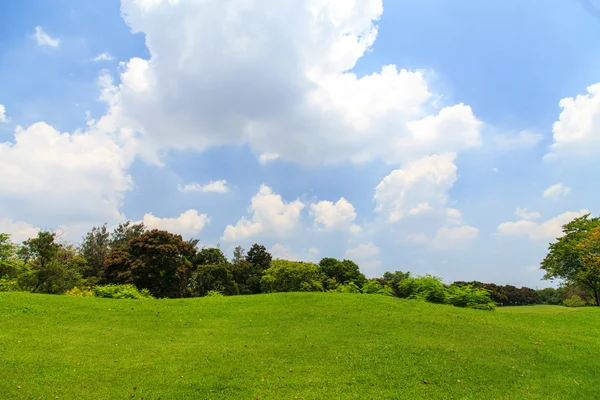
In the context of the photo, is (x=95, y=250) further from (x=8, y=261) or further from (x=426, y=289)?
(x=426, y=289)

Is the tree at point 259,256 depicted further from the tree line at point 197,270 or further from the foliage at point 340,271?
the foliage at point 340,271

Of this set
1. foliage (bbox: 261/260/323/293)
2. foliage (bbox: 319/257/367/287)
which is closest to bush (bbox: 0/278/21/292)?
foliage (bbox: 261/260/323/293)

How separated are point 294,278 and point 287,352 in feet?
79.8

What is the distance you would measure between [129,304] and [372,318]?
474 inches

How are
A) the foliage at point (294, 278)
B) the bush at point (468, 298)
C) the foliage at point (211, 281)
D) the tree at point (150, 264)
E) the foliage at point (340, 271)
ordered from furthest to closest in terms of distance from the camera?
the foliage at point (340, 271) → the foliage at point (211, 281) → the tree at point (150, 264) → the foliage at point (294, 278) → the bush at point (468, 298)

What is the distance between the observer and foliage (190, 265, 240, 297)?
47.4 metres

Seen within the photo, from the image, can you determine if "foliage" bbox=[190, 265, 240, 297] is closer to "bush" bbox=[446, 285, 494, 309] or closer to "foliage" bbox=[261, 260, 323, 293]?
"foliage" bbox=[261, 260, 323, 293]

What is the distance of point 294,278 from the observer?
1380 inches

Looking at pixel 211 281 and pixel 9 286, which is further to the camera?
pixel 211 281

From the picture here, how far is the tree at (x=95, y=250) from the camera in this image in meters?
46.3

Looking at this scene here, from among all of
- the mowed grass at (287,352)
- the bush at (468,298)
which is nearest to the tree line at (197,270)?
the bush at (468,298)

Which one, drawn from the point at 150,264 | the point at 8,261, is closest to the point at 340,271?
the point at 150,264

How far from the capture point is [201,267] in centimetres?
4759

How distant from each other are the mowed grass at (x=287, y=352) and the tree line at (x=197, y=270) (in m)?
6.43
